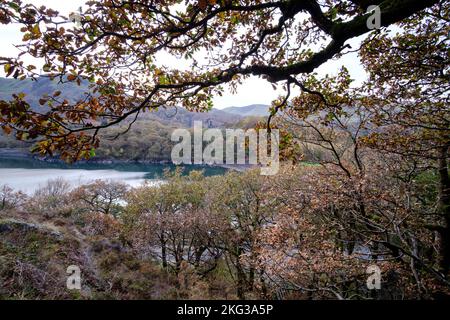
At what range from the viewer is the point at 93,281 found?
9.35 meters

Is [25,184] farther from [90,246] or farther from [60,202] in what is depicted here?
[90,246]

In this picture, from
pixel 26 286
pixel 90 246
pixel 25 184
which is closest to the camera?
pixel 26 286

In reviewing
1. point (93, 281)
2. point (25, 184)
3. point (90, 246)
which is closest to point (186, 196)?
point (90, 246)

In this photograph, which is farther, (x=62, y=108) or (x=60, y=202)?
(x=60, y=202)

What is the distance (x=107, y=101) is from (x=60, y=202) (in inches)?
892

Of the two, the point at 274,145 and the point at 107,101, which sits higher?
the point at 107,101

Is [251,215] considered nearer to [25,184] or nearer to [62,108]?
[62,108]

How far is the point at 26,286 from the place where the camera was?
23.5 feet

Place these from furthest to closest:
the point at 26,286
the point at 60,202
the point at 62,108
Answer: the point at 60,202
the point at 26,286
the point at 62,108

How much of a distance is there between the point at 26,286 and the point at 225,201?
12.0 metres
